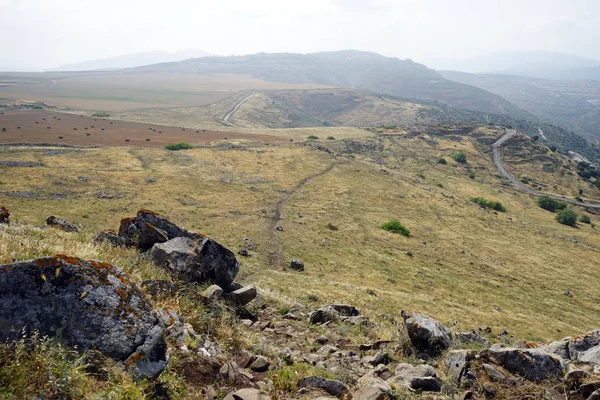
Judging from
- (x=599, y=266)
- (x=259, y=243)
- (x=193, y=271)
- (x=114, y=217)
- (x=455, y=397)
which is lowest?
(x=599, y=266)

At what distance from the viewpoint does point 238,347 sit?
9000mm

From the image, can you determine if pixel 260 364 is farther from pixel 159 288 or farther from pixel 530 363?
pixel 530 363

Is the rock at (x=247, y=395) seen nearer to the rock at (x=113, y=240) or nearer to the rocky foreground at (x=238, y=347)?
the rocky foreground at (x=238, y=347)

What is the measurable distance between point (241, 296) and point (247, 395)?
22.4 ft

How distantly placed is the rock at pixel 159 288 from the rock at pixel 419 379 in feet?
20.6

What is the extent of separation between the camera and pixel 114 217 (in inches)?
1403

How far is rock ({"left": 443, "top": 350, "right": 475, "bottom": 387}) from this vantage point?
29.6 ft

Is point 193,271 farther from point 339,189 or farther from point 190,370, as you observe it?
point 339,189

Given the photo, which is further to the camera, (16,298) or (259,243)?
(259,243)

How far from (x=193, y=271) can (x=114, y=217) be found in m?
27.3

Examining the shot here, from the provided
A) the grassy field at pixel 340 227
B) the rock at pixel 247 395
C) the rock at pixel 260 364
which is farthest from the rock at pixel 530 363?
the grassy field at pixel 340 227

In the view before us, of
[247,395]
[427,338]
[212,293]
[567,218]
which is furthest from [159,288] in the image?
[567,218]

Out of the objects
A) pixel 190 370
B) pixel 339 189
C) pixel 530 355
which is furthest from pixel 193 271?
pixel 339 189

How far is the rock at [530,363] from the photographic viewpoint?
8.81 meters
